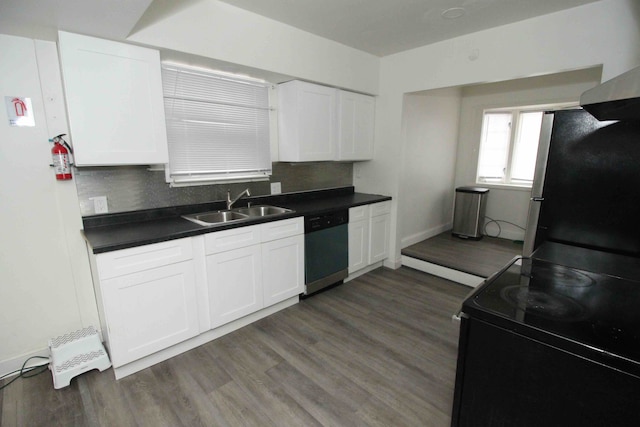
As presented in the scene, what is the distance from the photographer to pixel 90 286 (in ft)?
7.39

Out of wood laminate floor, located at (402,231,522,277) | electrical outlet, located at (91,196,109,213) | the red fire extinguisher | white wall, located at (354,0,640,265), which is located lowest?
wood laminate floor, located at (402,231,522,277)

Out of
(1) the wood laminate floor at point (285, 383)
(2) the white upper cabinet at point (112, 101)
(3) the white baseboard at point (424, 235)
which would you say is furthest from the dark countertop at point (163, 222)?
(3) the white baseboard at point (424, 235)

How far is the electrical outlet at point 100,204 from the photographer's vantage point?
2164 mm

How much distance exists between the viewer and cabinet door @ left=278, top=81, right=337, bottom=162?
290 centimetres

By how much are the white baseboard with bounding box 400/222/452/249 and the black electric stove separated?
284 centimetres

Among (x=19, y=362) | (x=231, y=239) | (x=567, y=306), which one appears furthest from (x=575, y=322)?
(x=19, y=362)

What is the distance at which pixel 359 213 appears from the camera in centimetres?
331

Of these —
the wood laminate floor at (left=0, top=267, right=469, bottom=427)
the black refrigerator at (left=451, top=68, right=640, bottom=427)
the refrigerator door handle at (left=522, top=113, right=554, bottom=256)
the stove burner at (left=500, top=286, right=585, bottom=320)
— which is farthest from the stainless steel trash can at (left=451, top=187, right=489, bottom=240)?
the stove burner at (left=500, top=286, right=585, bottom=320)

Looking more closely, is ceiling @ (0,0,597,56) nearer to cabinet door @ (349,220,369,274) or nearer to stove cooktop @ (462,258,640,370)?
cabinet door @ (349,220,369,274)

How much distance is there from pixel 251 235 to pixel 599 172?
2265 millimetres

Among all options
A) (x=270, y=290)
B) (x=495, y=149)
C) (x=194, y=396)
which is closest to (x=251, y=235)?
(x=270, y=290)

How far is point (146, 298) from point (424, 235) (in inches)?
145

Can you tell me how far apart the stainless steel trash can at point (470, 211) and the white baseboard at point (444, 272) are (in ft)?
4.03

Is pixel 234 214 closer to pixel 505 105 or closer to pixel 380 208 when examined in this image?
pixel 380 208
